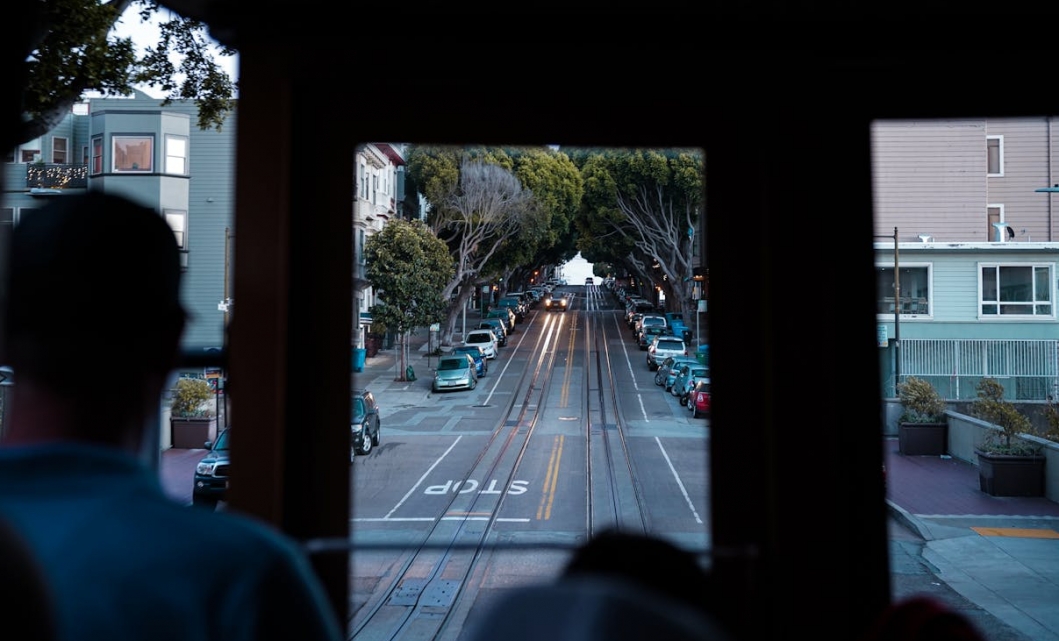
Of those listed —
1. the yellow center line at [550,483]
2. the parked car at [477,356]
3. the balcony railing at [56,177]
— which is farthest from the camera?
the parked car at [477,356]

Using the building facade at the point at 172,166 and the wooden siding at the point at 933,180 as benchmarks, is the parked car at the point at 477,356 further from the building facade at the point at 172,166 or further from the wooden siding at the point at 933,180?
the wooden siding at the point at 933,180

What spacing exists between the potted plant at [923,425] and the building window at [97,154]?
24.7 m

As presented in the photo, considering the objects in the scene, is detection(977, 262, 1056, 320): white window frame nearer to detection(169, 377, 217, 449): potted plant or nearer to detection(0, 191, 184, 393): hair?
detection(169, 377, 217, 449): potted plant

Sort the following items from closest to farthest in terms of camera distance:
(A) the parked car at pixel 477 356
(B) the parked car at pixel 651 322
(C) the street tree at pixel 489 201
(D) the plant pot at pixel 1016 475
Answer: (D) the plant pot at pixel 1016 475 → (A) the parked car at pixel 477 356 → (C) the street tree at pixel 489 201 → (B) the parked car at pixel 651 322

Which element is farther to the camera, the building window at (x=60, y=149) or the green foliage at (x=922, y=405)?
the building window at (x=60, y=149)

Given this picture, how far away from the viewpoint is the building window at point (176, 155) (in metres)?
25.4

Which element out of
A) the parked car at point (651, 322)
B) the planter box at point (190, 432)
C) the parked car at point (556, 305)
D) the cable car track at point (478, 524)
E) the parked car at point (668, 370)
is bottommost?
the cable car track at point (478, 524)

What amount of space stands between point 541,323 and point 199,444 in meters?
38.8

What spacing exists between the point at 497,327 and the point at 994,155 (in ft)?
85.7

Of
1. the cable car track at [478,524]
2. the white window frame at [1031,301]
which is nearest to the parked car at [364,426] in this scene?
the cable car track at [478,524]

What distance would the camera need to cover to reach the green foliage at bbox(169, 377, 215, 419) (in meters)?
19.2

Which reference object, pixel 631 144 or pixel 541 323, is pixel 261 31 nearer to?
pixel 631 144

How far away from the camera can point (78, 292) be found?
49.1 inches

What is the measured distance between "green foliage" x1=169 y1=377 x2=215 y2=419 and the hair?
19445 mm
